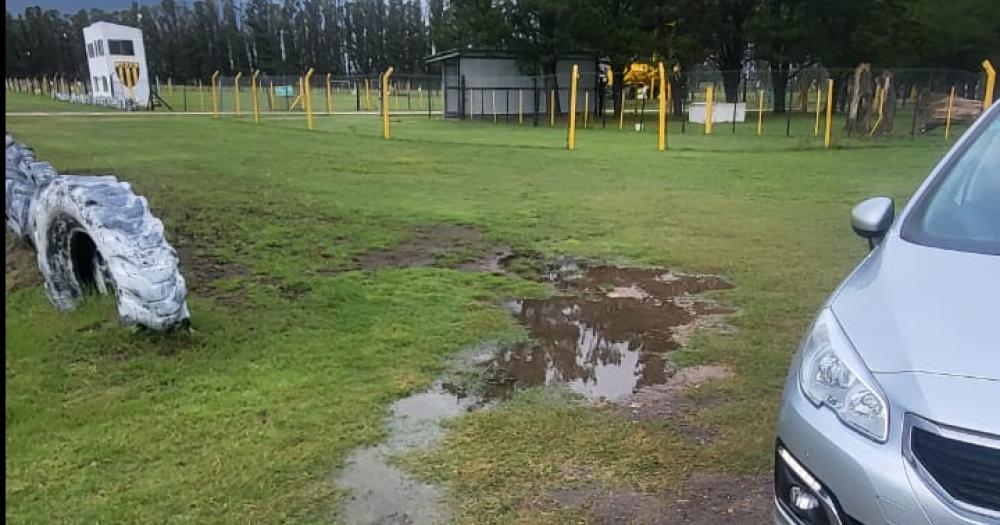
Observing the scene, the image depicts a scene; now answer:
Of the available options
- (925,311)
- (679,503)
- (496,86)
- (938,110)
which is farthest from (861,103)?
(925,311)

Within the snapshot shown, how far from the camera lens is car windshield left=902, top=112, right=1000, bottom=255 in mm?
2736

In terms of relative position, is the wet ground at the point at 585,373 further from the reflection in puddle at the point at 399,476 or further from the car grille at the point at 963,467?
the car grille at the point at 963,467

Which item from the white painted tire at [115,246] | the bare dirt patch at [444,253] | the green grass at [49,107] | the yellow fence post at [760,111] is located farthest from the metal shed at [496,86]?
the white painted tire at [115,246]

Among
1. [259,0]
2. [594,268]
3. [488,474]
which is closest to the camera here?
[488,474]

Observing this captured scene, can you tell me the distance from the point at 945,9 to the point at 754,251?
3392 centimetres

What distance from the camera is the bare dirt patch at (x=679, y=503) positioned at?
2.93 m

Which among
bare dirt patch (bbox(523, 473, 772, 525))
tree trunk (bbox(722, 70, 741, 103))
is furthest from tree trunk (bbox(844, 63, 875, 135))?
bare dirt patch (bbox(523, 473, 772, 525))

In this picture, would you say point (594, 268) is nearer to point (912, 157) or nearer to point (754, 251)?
point (754, 251)

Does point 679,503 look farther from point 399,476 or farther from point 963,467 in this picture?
point 963,467

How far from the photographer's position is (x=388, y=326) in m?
Answer: 5.12

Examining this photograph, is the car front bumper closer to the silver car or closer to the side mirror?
the silver car

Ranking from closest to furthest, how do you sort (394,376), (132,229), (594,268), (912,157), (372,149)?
1. (394,376)
2. (132,229)
3. (594,268)
4. (912,157)
5. (372,149)

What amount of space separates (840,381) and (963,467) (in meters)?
0.43

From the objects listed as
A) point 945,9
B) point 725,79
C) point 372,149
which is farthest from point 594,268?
point 945,9
